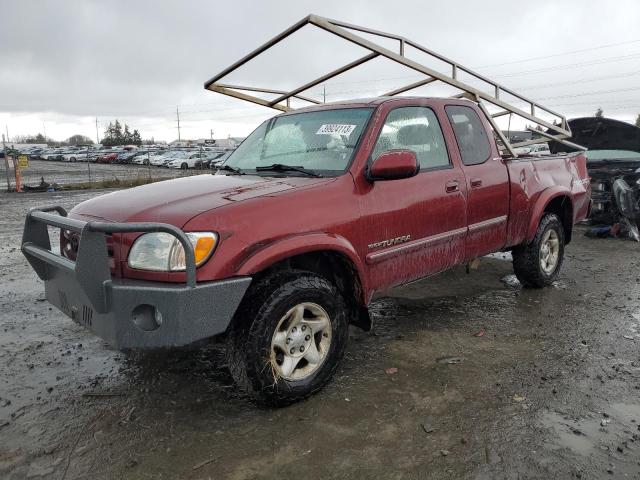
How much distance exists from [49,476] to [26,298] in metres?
3.29

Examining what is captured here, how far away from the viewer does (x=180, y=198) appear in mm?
3111

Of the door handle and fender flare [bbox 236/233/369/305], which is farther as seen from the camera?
the door handle

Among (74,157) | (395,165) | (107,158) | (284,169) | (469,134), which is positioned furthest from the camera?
(74,157)

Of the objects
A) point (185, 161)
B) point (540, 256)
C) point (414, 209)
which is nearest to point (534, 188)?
point (540, 256)

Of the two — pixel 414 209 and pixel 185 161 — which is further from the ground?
pixel 185 161

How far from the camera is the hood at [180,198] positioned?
113 inches

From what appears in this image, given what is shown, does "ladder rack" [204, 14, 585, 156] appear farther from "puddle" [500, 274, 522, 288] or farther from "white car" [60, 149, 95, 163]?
"white car" [60, 149, 95, 163]

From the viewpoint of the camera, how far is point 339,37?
4.01 metres

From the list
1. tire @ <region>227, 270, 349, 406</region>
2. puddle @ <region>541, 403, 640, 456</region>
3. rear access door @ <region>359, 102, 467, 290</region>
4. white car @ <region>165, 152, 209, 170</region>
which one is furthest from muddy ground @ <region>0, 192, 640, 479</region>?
white car @ <region>165, 152, 209, 170</region>

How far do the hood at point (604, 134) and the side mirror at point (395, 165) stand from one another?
6500 millimetres

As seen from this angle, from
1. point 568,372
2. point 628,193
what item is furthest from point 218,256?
point 628,193

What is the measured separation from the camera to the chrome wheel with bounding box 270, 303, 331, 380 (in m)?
3.04

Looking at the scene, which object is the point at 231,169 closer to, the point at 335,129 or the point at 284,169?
the point at 284,169

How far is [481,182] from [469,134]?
0.45 metres
